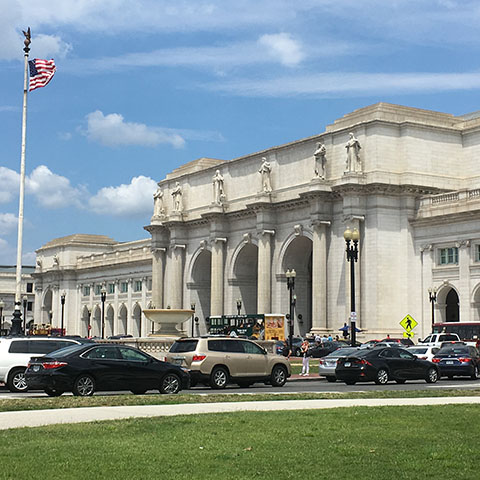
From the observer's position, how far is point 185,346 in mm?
32750

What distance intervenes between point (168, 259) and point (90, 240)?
154 feet

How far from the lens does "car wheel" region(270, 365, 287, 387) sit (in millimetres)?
33469

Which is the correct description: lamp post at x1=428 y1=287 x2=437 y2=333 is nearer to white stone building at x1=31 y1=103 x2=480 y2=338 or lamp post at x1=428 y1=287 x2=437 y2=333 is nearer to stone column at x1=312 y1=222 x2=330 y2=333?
white stone building at x1=31 y1=103 x2=480 y2=338

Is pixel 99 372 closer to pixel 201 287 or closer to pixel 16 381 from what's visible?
pixel 16 381

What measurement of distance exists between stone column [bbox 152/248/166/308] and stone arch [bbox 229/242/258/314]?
13745 mm

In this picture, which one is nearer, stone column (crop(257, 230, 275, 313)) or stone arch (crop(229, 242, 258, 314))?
stone column (crop(257, 230, 275, 313))

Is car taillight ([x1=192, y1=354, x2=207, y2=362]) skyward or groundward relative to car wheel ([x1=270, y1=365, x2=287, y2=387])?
skyward

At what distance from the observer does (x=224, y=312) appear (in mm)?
91375

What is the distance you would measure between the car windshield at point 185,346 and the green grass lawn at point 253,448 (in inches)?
525

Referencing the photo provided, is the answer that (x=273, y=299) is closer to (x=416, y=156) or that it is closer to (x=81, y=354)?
(x=416, y=156)

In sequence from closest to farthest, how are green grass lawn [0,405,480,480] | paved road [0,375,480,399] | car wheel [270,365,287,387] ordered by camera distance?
1. green grass lawn [0,405,480,480]
2. paved road [0,375,480,399]
3. car wheel [270,365,287,387]

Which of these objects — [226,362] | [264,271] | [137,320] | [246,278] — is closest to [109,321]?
[137,320]

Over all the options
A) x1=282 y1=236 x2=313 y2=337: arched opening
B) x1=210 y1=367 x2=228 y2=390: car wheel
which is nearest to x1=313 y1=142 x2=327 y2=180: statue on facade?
x1=282 y1=236 x2=313 y2=337: arched opening

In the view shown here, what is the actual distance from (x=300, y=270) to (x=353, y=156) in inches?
609
